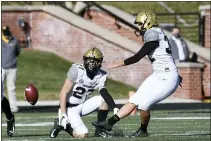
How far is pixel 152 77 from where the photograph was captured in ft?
40.1

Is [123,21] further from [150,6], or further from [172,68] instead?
[172,68]

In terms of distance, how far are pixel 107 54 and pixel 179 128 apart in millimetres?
11306

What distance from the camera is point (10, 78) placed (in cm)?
1914

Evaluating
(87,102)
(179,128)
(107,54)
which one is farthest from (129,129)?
(107,54)

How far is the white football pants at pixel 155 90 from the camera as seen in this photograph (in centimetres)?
1206

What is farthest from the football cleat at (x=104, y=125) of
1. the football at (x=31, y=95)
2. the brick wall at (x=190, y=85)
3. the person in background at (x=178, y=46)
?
the brick wall at (x=190, y=85)

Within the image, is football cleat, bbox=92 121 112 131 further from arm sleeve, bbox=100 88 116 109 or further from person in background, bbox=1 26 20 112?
person in background, bbox=1 26 20 112

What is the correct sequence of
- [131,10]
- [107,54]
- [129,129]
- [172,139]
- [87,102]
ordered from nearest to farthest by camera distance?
[172,139] < [87,102] < [129,129] < [107,54] < [131,10]

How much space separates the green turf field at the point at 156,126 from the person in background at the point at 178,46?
411 centimetres

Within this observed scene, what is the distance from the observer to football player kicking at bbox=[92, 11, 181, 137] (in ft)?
39.6

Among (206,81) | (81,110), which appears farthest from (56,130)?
(206,81)

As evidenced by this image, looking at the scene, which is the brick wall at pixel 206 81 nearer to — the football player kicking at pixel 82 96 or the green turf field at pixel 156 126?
the green turf field at pixel 156 126

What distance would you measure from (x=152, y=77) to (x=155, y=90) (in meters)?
0.22

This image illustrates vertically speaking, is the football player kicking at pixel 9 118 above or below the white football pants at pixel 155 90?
below
